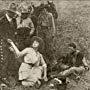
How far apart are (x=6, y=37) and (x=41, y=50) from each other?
3.46ft

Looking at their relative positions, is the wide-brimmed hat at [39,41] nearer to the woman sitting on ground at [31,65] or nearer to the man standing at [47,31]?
the woman sitting on ground at [31,65]

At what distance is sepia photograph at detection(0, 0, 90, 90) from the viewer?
7.96 metres

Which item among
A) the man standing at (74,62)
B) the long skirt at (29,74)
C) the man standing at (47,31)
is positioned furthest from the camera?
the man standing at (47,31)

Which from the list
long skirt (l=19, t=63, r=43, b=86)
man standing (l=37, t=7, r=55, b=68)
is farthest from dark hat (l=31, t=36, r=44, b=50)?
long skirt (l=19, t=63, r=43, b=86)

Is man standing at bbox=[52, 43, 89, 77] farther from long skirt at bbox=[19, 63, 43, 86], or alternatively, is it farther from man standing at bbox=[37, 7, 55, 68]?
long skirt at bbox=[19, 63, 43, 86]

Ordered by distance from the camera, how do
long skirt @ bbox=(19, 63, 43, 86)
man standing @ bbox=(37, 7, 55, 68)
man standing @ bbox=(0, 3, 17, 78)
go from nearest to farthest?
1. long skirt @ bbox=(19, 63, 43, 86)
2. man standing @ bbox=(0, 3, 17, 78)
3. man standing @ bbox=(37, 7, 55, 68)

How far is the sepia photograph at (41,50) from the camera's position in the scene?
313 inches

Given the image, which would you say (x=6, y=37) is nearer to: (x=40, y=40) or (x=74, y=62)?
(x=40, y=40)

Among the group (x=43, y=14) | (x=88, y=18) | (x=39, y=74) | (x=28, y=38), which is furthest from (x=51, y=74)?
(x=88, y=18)

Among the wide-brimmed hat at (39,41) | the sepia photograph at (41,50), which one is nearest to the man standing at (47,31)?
the sepia photograph at (41,50)

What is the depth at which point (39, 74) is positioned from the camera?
7.97 meters

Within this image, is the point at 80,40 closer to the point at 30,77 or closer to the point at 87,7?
the point at 87,7

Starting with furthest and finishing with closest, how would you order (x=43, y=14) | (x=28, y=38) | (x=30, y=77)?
(x=43, y=14)
(x=28, y=38)
(x=30, y=77)

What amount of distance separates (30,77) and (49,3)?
273cm
